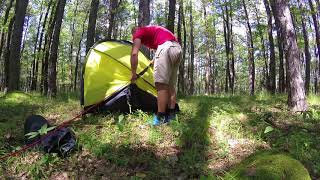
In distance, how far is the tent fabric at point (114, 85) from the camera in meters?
6.18

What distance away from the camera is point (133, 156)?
4594 mm

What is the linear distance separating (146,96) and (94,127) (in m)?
1.22

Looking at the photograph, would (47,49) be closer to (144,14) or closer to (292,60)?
(144,14)

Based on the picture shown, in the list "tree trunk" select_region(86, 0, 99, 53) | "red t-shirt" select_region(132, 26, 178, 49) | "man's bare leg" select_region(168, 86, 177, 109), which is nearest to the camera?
"red t-shirt" select_region(132, 26, 178, 49)

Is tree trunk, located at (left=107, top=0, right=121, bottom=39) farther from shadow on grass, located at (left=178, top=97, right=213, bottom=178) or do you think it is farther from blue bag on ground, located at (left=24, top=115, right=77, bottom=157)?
blue bag on ground, located at (left=24, top=115, right=77, bottom=157)

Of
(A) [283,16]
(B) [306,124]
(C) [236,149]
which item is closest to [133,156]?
(C) [236,149]

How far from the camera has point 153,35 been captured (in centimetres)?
595

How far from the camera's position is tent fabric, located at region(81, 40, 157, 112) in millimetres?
6180

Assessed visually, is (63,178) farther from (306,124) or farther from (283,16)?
(283,16)

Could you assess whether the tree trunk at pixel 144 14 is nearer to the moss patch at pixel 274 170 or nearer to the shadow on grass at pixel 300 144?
the shadow on grass at pixel 300 144

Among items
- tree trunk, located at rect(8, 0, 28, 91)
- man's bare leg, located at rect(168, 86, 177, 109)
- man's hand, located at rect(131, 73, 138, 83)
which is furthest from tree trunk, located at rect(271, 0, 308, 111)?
tree trunk, located at rect(8, 0, 28, 91)

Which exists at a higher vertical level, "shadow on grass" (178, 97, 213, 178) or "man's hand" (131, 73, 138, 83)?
"man's hand" (131, 73, 138, 83)

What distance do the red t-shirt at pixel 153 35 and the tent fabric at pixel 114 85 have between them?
2.38 ft

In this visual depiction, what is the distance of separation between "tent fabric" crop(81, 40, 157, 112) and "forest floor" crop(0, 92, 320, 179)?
295mm
